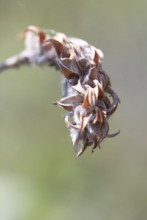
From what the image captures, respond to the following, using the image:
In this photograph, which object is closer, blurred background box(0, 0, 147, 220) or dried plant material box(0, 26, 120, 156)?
dried plant material box(0, 26, 120, 156)

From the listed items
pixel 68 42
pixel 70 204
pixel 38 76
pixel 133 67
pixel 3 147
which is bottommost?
pixel 70 204

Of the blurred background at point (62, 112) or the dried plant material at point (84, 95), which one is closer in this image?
the dried plant material at point (84, 95)

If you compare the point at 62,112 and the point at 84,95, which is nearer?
the point at 84,95

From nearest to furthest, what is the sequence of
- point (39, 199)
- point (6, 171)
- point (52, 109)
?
point (39, 199) → point (6, 171) → point (52, 109)

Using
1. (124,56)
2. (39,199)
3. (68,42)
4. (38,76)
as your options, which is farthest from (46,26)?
(68,42)

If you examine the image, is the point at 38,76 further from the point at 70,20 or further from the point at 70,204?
the point at 70,204

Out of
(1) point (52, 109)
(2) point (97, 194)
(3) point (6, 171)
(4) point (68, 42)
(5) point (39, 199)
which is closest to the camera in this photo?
(4) point (68, 42)

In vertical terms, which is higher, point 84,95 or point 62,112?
point 62,112

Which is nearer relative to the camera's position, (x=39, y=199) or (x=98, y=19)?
(x=39, y=199)
